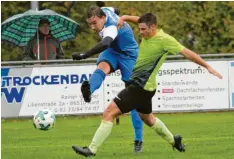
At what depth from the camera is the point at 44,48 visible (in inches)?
871

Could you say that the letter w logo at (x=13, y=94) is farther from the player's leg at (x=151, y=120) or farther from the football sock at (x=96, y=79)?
the player's leg at (x=151, y=120)

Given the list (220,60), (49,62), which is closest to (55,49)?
(49,62)

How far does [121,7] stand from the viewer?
32.2 meters

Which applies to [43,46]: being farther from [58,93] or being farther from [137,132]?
[137,132]

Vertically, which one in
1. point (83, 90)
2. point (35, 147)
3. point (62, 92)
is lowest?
point (62, 92)

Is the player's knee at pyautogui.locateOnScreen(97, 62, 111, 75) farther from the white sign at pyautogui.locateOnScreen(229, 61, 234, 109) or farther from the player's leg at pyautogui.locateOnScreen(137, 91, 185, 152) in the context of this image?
the white sign at pyautogui.locateOnScreen(229, 61, 234, 109)

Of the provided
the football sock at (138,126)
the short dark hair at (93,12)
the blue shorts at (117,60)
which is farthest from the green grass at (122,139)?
the short dark hair at (93,12)

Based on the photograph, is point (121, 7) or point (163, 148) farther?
point (121, 7)

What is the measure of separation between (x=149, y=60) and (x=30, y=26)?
40.9ft

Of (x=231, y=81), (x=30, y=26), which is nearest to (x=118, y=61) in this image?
(x=231, y=81)

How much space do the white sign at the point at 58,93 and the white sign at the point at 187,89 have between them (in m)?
1.52

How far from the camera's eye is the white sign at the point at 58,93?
2148cm

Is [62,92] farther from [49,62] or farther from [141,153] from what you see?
[141,153]

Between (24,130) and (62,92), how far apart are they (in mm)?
3391
